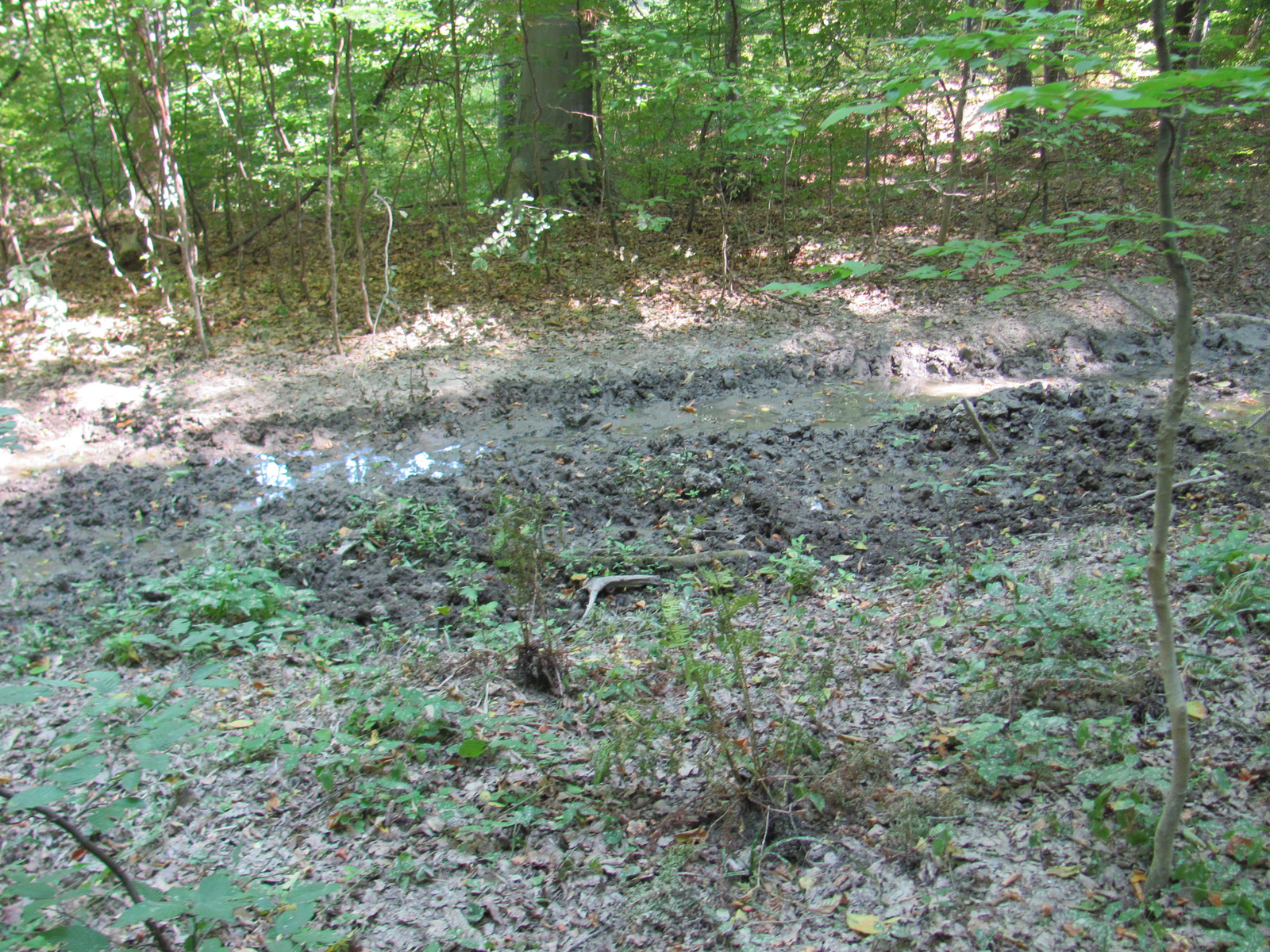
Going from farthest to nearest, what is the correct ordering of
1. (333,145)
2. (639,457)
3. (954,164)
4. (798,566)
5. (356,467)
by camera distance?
(954,164) < (333,145) < (356,467) < (639,457) < (798,566)

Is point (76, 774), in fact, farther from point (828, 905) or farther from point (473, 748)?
point (828, 905)

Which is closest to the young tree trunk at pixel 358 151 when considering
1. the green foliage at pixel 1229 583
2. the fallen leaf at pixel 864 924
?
the green foliage at pixel 1229 583

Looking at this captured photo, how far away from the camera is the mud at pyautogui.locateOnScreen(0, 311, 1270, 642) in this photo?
18.0ft

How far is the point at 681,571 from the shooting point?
527 centimetres

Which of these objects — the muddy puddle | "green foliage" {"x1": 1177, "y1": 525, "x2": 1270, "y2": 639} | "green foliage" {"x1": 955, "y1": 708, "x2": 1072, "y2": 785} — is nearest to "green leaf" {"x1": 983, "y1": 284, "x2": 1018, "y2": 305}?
"green foliage" {"x1": 955, "y1": 708, "x2": 1072, "y2": 785}

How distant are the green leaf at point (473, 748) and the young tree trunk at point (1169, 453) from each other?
2.38m

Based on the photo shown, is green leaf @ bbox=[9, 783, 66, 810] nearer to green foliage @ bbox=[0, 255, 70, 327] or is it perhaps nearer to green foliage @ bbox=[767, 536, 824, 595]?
green foliage @ bbox=[767, 536, 824, 595]

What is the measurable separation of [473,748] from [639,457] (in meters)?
4.18

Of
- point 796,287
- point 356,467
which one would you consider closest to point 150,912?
point 796,287

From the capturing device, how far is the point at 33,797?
1.69 m

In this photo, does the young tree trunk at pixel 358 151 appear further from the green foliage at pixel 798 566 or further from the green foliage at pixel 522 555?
the green foliage at pixel 522 555

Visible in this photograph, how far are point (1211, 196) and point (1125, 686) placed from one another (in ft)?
38.0

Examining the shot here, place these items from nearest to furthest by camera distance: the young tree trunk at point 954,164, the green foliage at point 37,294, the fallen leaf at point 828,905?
the fallen leaf at point 828,905 → the green foliage at point 37,294 → the young tree trunk at point 954,164

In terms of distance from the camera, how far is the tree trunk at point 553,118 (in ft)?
38.1
